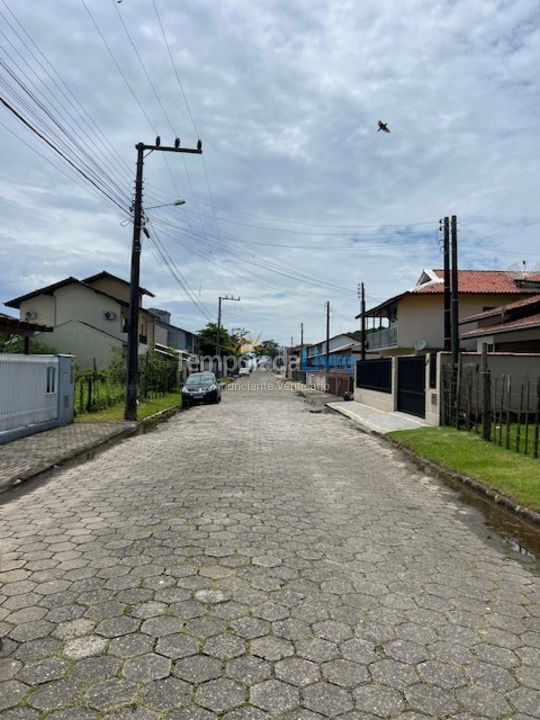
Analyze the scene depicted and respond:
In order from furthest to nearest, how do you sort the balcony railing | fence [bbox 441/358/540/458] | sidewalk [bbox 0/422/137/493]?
the balcony railing < fence [bbox 441/358/540/458] < sidewalk [bbox 0/422/137/493]

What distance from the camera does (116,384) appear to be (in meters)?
21.6

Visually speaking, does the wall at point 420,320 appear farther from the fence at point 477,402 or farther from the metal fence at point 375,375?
the fence at point 477,402

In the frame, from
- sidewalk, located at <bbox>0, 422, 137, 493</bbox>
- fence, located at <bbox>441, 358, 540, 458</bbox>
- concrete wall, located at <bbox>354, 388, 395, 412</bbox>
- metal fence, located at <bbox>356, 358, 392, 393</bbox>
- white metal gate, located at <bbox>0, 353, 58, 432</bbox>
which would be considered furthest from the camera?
metal fence, located at <bbox>356, 358, 392, 393</bbox>

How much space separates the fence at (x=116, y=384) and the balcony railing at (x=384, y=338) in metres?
15.5

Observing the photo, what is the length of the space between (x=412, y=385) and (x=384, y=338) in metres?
20.6

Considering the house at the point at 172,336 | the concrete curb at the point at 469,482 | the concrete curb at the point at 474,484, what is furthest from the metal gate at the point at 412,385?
the house at the point at 172,336

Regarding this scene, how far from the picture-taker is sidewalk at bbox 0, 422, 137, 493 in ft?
Answer: 26.1

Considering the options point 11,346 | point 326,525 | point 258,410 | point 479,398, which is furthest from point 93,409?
point 11,346

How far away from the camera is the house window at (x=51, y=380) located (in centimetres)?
1280

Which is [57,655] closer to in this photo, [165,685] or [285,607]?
[165,685]

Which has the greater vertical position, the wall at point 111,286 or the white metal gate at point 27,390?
the wall at point 111,286

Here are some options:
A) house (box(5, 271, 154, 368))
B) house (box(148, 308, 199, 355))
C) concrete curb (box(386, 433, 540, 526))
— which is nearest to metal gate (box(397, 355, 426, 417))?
concrete curb (box(386, 433, 540, 526))

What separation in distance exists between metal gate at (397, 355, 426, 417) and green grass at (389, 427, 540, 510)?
3.33 metres

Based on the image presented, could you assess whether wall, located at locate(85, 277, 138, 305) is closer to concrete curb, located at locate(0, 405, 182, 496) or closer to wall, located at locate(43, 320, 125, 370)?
wall, located at locate(43, 320, 125, 370)
